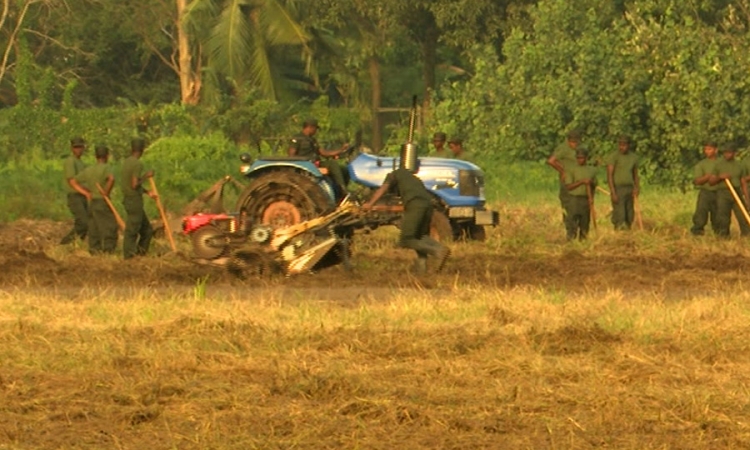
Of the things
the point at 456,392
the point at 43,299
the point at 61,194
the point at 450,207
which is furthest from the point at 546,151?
the point at 456,392

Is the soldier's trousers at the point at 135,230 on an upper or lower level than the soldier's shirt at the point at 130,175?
lower

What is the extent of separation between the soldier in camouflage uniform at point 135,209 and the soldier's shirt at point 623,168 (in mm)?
6101

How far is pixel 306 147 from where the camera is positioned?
749 inches

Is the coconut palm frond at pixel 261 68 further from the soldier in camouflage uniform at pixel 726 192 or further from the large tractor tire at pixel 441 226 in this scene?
the large tractor tire at pixel 441 226

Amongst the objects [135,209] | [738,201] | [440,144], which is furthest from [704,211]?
[135,209]

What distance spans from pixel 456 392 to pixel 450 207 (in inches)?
390

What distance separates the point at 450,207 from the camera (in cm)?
1989

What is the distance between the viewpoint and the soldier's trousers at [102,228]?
19172 mm

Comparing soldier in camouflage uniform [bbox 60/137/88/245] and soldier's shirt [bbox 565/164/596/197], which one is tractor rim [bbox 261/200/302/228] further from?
soldier's shirt [bbox 565/164/596/197]

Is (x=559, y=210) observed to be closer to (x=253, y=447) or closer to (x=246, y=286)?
(x=246, y=286)

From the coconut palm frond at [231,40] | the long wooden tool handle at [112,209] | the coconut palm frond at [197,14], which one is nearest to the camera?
the long wooden tool handle at [112,209]

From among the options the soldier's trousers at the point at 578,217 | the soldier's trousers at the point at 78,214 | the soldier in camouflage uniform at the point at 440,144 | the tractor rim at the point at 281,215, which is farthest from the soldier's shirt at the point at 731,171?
the soldier's trousers at the point at 78,214

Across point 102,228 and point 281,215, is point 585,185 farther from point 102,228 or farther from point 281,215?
point 102,228

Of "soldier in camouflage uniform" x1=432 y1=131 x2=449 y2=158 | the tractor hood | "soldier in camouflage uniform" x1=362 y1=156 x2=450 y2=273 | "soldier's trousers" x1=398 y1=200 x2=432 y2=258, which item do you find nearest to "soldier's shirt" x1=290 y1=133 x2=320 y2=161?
the tractor hood
